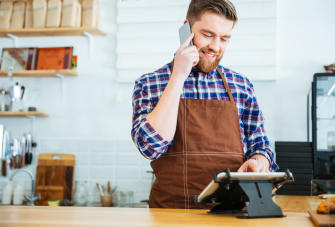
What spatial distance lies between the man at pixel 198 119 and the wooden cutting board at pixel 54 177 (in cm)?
227

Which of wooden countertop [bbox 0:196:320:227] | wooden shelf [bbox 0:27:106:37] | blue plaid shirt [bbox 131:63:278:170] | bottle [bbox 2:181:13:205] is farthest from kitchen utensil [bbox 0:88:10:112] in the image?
wooden countertop [bbox 0:196:320:227]

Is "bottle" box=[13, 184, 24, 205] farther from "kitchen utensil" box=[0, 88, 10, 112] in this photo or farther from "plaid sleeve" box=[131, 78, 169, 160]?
"plaid sleeve" box=[131, 78, 169, 160]

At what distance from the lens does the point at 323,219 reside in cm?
100

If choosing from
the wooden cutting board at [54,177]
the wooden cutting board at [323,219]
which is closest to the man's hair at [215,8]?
the wooden cutting board at [323,219]

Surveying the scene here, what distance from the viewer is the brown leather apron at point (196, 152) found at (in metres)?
1.51

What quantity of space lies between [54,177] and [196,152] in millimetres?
2492

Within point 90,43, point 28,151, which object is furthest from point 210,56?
point 28,151

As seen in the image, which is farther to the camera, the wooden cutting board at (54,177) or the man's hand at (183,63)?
the wooden cutting board at (54,177)

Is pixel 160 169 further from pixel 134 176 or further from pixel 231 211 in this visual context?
pixel 134 176

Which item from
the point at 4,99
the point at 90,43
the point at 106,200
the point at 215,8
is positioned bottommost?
the point at 106,200

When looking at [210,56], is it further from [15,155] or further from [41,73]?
[15,155]

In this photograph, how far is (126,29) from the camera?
385cm

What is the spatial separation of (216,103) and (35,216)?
84 cm

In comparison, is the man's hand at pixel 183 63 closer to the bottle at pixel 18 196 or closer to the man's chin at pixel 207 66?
the man's chin at pixel 207 66
